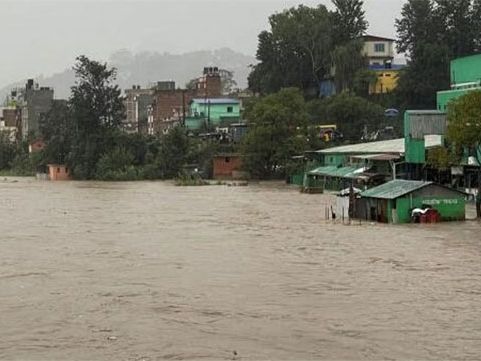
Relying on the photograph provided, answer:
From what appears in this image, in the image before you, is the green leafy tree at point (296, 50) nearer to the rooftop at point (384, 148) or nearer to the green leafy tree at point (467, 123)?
the rooftop at point (384, 148)

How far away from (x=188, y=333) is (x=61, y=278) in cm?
579

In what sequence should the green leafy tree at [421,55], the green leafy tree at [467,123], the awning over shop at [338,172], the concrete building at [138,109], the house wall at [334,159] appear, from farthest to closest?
the concrete building at [138,109]
the green leafy tree at [421,55]
the house wall at [334,159]
the awning over shop at [338,172]
the green leafy tree at [467,123]

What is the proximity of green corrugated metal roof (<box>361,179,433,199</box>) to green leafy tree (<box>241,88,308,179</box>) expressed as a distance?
955 inches

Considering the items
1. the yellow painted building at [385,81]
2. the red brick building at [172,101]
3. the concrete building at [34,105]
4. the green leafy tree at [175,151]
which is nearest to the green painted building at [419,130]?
the green leafy tree at [175,151]

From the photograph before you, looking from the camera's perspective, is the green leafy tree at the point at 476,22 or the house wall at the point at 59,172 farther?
the house wall at the point at 59,172

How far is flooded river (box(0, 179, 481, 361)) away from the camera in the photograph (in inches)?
444

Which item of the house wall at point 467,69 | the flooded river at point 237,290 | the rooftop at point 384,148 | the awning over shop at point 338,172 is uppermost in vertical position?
the house wall at point 467,69

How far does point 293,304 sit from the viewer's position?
1414 centimetres

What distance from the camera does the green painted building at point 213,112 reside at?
74.4 metres

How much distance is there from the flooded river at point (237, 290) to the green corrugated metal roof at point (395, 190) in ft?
4.85

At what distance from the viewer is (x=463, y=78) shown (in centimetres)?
4231

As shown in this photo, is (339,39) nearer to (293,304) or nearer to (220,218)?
(220,218)

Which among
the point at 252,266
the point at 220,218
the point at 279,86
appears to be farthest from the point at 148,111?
the point at 252,266

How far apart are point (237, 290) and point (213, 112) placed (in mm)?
62665
